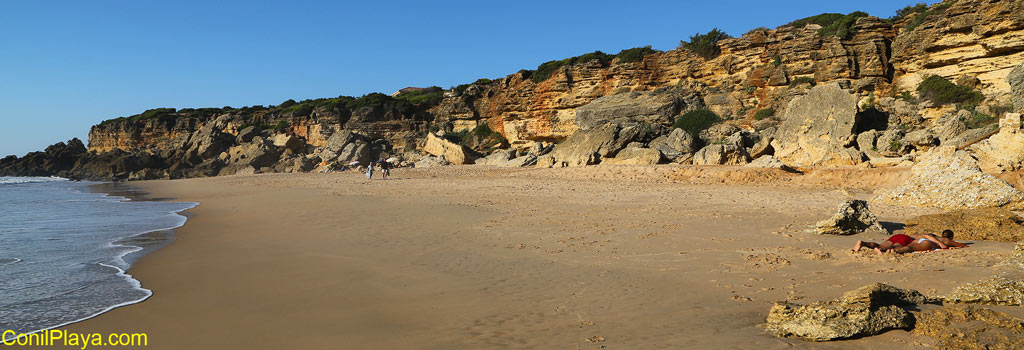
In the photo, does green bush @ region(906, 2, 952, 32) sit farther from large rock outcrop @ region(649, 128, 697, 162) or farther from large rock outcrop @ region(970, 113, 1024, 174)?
large rock outcrop @ region(970, 113, 1024, 174)

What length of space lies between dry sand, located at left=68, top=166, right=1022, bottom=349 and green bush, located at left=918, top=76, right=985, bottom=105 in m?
14.5

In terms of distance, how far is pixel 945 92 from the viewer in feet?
68.1

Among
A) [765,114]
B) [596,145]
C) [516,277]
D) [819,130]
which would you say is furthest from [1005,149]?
[516,277]

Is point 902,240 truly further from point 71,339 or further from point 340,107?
point 340,107

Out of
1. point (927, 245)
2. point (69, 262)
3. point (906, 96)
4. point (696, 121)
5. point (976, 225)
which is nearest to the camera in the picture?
point (927, 245)

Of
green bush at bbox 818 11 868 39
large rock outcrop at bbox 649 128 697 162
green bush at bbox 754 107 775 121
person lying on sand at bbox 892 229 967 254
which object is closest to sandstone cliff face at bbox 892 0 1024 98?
green bush at bbox 818 11 868 39

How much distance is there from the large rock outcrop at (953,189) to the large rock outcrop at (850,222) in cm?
310

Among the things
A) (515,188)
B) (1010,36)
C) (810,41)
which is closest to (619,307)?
(515,188)

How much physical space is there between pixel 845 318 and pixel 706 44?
2853cm

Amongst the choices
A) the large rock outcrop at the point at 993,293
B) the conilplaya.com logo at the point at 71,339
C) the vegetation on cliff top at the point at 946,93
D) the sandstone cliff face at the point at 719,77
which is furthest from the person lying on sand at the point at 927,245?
the sandstone cliff face at the point at 719,77

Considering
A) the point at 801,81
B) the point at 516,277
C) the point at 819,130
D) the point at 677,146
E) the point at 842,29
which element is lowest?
the point at 516,277

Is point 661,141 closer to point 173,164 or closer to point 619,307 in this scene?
point 619,307

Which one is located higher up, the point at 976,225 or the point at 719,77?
the point at 719,77

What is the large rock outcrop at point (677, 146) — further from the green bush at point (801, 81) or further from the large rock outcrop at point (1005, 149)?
the large rock outcrop at point (1005, 149)
